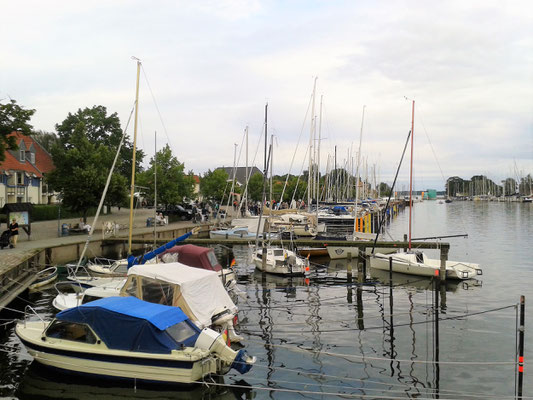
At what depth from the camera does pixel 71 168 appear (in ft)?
152

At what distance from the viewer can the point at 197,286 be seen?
17.0 meters

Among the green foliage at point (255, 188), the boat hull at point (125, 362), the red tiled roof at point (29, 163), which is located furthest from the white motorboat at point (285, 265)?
the green foliage at point (255, 188)

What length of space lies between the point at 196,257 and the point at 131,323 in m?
10.5

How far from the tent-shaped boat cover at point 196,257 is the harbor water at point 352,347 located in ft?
7.62

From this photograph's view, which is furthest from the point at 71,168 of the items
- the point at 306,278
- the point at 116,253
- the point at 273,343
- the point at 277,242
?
the point at 273,343

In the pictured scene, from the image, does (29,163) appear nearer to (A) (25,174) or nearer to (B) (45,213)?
(A) (25,174)

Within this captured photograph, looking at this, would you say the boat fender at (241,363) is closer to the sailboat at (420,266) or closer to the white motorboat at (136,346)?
the white motorboat at (136,346)

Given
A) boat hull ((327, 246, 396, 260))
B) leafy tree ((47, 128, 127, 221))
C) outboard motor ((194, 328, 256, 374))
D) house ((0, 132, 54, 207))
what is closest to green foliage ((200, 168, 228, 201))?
house ((0, 132, 54, 207))

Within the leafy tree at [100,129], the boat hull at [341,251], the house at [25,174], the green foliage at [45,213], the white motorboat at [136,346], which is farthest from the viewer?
the leafy tree at [100,129]

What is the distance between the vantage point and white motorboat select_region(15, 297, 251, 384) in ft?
43.8

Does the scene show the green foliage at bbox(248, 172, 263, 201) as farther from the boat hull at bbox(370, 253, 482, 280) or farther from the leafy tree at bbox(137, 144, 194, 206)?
the boat hull at bbox(370, 253, 482, 280)

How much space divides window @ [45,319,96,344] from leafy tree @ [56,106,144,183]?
195 feet

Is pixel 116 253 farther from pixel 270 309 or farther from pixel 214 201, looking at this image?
pixel 214 201

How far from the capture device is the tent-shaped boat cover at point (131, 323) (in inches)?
531
